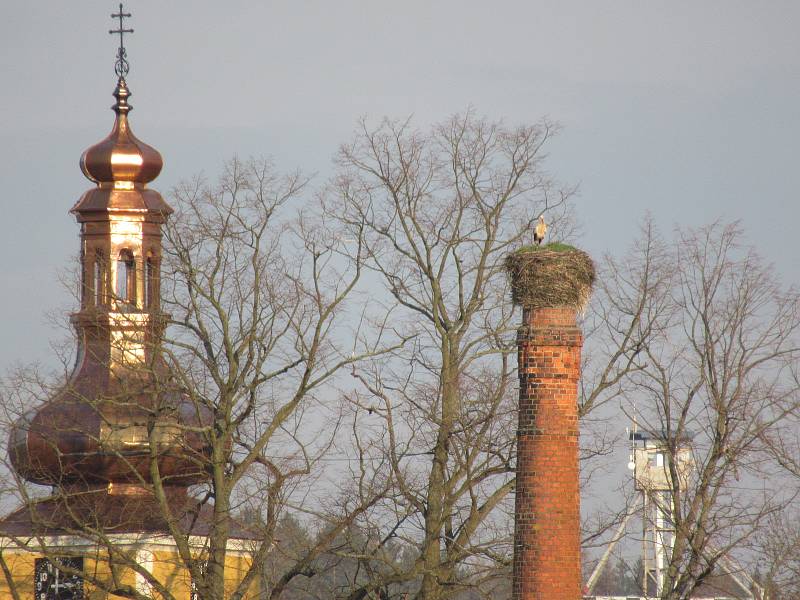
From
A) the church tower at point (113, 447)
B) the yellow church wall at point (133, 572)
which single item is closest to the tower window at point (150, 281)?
the church tower at point (113, 447)

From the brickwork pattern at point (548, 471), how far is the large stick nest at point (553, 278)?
1.41 ft

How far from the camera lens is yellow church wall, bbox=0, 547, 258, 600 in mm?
30406

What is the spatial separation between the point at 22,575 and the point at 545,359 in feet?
44.4

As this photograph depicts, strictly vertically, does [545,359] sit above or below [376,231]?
below

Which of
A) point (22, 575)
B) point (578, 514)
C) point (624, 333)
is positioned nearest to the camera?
point (578, 514)

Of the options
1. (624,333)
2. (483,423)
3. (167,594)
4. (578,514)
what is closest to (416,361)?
(483,423)

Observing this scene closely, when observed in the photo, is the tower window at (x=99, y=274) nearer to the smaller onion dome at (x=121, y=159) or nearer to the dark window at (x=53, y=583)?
the smaller onion dome at (x=121, y=159)

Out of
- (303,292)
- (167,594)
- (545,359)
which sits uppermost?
(303,292)

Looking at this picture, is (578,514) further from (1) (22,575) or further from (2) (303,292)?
(1) (22,575)

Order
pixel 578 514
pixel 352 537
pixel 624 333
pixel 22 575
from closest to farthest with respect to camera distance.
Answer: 1. pixel 578 514
2. pixel 352 537
3. pixel 624 333
4. pixel 22 575

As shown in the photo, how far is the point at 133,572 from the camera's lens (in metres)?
31.3

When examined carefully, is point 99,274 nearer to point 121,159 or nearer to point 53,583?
point 121,159

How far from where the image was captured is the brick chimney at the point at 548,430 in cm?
2223

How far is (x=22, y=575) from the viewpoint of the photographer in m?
32.2
